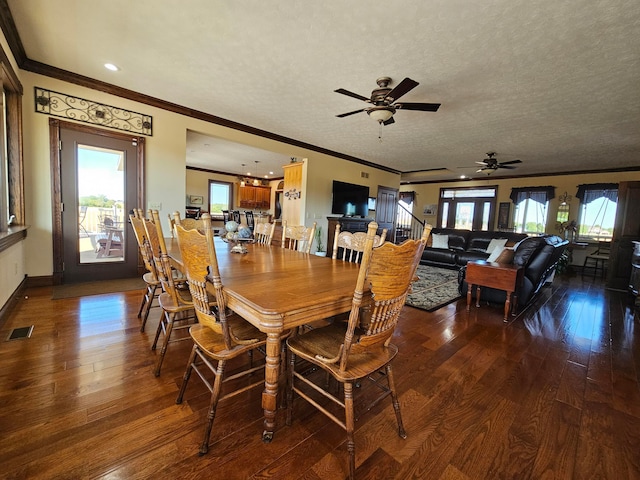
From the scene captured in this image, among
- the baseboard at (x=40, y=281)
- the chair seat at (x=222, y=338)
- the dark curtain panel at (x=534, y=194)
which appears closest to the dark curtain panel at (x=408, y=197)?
the dark curtain panel at (x=534, y=194)

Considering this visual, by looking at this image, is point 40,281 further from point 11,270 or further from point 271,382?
point 271,382

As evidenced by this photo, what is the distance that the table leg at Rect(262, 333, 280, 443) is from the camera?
123 centimetres

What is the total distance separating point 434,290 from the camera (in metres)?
4.36

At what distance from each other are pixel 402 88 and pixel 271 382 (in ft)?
9.29

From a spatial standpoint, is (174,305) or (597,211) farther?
(597,211)

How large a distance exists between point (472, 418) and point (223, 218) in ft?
32.2

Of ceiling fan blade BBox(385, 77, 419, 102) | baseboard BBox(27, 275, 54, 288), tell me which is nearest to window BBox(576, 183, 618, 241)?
ceiling fan blade BBox(385, 77, 419, 102)

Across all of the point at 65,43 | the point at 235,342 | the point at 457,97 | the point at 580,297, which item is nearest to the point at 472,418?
the point at 235,342

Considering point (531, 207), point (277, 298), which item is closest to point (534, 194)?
point (531, 207)

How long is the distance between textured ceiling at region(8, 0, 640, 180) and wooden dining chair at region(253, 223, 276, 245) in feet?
5.69

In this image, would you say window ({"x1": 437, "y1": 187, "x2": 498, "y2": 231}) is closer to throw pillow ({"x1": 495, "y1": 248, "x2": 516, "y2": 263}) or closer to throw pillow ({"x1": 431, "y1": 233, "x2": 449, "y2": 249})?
throw pillow ({"x1": 431, "y1": 233, "x2": 449, "y2": 249})

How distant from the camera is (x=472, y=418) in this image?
1.59 meters

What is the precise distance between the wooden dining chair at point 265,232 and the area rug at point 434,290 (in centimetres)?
177

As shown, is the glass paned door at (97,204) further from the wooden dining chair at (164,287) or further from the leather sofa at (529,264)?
the leather sofa at (529,264)
